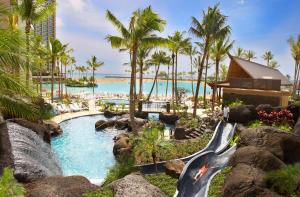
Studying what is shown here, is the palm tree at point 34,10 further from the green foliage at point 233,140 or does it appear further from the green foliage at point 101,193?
the green foliage at point 233,140

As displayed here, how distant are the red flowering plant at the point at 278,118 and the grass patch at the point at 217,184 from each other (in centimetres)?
983

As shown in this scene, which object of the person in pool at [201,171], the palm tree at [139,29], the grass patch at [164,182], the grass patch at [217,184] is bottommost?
the grass patch at [164,182]

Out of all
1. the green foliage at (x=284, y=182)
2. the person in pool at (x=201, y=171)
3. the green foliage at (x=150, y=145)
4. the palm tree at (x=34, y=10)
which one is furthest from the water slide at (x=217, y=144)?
the palm tree at (x=34, y=10)

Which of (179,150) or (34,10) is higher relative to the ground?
(34,10)

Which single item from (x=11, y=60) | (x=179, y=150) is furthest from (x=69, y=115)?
(x=11, y=60)

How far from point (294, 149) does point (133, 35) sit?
1495cm

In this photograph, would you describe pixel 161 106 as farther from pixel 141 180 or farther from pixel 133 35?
pixel 141 180

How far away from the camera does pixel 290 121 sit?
2461 cm

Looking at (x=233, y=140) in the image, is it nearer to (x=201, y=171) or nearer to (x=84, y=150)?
(x=201, y=171)

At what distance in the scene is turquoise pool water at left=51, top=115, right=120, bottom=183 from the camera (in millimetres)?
21542

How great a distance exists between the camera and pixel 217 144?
22656 mm

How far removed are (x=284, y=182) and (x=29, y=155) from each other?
12.3 metres

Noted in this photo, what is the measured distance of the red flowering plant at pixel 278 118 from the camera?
2438 centimetres

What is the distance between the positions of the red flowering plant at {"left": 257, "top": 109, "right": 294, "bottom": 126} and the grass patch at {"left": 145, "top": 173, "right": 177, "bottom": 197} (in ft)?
37.3
